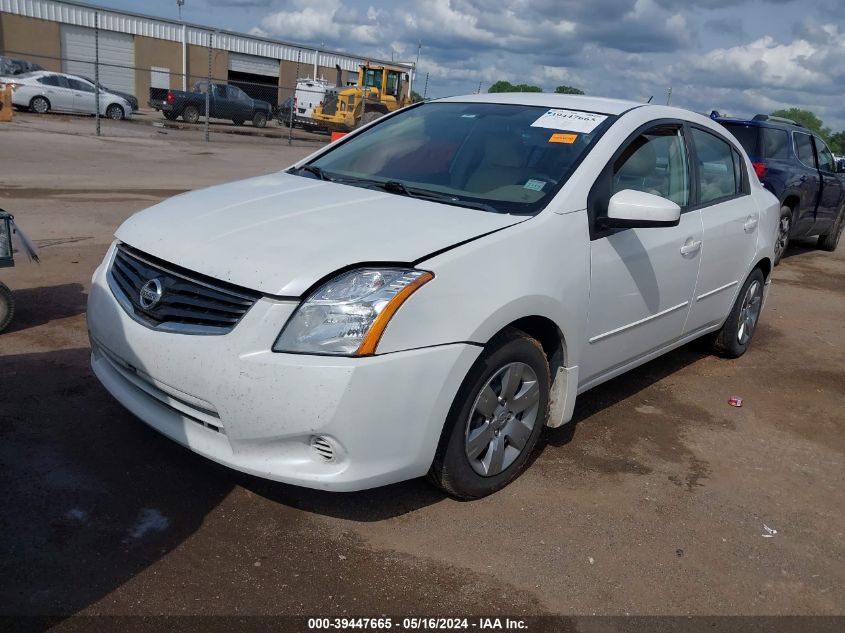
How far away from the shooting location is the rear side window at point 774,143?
9383mm

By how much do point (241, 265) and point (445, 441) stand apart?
3.43 ft

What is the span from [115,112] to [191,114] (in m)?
2.89

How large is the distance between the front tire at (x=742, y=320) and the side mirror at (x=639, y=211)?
2130mm

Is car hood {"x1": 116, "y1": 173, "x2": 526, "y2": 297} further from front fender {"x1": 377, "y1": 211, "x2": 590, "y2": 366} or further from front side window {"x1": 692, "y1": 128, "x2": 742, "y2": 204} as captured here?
front side window {"x1": 692, "y1": 128, "x2": 742, "y2": 204}

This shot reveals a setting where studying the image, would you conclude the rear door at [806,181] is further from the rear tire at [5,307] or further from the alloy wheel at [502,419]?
the rear tire at [5,307]

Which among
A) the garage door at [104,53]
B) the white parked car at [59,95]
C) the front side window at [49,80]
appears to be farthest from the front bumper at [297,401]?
the garage door at [104,53]

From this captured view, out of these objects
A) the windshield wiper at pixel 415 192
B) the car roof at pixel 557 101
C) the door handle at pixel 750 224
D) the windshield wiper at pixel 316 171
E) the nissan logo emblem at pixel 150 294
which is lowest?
the nissan logo emblem at pixel 150 294

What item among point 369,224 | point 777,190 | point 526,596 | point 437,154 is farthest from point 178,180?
point 526,596

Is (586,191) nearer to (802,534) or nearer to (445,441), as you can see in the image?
(445,441)

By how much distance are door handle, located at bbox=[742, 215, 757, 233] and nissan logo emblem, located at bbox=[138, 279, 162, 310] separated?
12.3ft

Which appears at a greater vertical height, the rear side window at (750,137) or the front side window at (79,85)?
the rear side window at (750,137)

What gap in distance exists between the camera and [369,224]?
10.3ft

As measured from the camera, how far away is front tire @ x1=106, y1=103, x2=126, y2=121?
26.9m

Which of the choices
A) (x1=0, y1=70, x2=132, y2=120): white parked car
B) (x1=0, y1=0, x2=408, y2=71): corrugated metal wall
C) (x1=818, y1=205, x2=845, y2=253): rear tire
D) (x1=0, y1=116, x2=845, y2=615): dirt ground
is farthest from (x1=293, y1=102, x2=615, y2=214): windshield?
(x1=0, y1=0, x2=408, y2=71): corrugated metal wall
